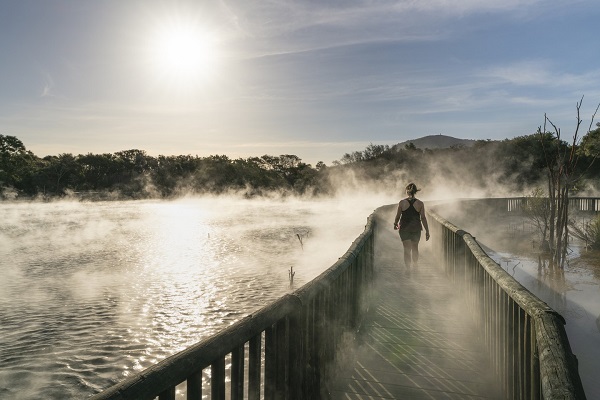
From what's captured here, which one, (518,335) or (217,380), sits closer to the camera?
(217,380)

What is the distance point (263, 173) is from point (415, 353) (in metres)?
83.2

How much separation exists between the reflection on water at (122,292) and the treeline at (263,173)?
32.1 metres

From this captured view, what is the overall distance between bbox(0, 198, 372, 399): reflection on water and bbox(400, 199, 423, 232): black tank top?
443 cm

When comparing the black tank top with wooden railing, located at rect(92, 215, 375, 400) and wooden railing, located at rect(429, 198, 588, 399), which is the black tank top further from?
wooden railing, located at rect(92, 215, 375, 400)

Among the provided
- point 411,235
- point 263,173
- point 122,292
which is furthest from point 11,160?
point 411,235

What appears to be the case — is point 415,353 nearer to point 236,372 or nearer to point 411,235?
point 236,372

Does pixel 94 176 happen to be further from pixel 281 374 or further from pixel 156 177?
pixel 281 374

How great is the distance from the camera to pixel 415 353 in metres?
5.58

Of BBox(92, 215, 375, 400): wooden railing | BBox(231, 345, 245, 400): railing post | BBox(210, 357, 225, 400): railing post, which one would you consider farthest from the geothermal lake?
BBox(210, 357, 225, 400): railing post

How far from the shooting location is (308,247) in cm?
2341

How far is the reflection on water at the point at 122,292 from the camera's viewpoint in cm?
842

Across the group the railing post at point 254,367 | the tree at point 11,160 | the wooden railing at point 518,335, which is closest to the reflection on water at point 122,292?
the railing post at point 254,367

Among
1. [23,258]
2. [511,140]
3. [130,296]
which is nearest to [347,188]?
[511,140]

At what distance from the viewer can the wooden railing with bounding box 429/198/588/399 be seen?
2.61 metres
